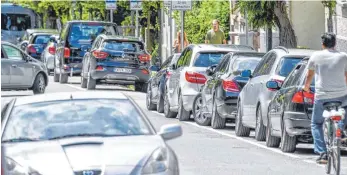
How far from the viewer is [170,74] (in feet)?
92.5

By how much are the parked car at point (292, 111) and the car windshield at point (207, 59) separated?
669 cm

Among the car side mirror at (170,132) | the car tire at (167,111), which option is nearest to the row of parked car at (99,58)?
the car tire at (167,111)

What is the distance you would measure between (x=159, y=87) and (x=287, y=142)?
10291mm

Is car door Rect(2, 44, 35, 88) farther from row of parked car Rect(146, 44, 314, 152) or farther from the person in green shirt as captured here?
row of parked car Rect(146, 44, 314, 152)

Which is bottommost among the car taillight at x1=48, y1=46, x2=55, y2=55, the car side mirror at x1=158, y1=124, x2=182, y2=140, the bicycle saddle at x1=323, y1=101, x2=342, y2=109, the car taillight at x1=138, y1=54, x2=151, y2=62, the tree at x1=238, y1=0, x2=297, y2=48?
the car taillight at x1=48, y1=46, x2=55, y2=55

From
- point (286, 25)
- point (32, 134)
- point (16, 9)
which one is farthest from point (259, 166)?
point (16, 9)

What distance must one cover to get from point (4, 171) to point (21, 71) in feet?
80.0

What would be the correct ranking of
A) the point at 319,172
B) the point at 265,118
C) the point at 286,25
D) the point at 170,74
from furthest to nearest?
the point at 286,25
the point at 170,74
the point at 265,118
the point at 319,172

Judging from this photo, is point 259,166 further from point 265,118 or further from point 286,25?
point 286,25

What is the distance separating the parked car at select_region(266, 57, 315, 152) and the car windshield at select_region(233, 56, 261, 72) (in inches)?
179

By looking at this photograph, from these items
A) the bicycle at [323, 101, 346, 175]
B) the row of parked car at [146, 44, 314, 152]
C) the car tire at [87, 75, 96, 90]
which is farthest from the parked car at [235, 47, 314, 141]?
the car tire at [87, 75, 96, 90]

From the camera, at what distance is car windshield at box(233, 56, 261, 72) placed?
24672 mm

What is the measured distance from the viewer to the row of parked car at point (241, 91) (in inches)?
746

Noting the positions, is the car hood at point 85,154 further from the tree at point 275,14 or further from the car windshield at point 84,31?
the car windshield at point 84,31
